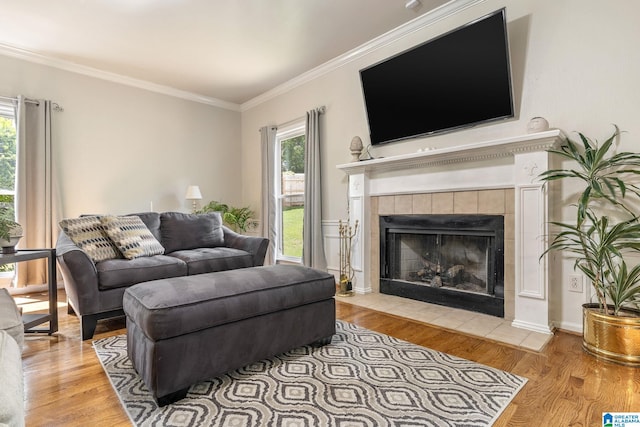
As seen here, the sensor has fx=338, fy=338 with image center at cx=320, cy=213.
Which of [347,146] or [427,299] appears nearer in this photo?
[427,299]

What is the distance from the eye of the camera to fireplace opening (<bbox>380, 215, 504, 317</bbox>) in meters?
2.72

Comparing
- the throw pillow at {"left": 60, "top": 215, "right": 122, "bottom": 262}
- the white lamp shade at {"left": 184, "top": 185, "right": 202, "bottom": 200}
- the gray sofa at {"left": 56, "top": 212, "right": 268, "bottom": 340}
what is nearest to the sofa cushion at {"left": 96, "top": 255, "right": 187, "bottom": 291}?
the gray sofa at {"left": 56, "top": 212, "right": 268, "bottom": 340}

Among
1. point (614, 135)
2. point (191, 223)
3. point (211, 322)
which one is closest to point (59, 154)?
point (191, 223)

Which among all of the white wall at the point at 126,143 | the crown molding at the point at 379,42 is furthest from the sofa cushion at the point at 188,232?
the crown molding at the point at 379,42

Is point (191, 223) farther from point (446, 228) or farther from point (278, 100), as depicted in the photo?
point (446, 228)

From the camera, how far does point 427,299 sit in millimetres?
3133

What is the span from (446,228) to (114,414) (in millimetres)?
2637

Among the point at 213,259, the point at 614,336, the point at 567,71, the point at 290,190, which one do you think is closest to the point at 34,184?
the point at 213,259

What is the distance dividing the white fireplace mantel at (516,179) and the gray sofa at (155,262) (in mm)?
1577

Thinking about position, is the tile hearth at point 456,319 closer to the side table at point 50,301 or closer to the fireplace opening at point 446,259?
the fireplace opening at point 446,259

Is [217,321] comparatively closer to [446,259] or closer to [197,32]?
[446,259]

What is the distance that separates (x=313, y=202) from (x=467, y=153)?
191 centimetres

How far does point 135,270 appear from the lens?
2607mm

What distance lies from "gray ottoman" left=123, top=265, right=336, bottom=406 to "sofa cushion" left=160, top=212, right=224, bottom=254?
1.76 meters
